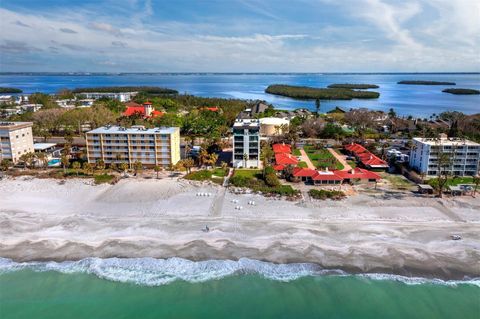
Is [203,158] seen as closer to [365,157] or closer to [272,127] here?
[365,157]

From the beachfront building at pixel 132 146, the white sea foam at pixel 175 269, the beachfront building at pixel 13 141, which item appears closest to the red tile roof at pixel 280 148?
the beachfront building at pixel 132 146

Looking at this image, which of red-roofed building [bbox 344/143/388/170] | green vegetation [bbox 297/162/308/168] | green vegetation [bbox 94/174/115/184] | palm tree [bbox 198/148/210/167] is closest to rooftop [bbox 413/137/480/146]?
red-roofed building [bbox 344/143/388/170]

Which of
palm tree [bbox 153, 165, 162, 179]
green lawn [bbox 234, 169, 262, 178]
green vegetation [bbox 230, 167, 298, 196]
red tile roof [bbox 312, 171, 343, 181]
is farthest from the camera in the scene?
green lawn [bbox 234, 169, 262, 178]

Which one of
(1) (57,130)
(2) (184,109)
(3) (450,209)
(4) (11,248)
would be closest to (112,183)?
(4) (11,248)

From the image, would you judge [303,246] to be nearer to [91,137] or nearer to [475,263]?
[475,263]

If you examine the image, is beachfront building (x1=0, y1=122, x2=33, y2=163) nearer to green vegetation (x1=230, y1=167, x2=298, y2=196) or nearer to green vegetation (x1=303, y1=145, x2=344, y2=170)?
green vegetation (x1=230, y1=167, x2=298, y2=196)

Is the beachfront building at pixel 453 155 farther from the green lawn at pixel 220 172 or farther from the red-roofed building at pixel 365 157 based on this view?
the green lawn at pixel 220 172
